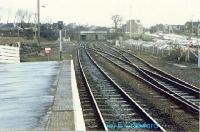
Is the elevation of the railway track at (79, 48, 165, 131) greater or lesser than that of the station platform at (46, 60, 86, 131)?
lesser

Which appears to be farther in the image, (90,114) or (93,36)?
(93,36)

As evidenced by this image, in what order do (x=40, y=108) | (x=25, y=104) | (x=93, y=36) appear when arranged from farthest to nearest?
(x=93, y=36), (x=25, y=104), (x=40, y=108)

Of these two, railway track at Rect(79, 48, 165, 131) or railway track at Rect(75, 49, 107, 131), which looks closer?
railway track at Rect(75, 49, 107, 131)

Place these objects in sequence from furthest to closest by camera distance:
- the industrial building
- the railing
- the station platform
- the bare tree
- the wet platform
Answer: the bare tree < the industrial building < the railing < the wet platform < the station platform

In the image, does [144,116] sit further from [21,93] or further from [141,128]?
[21,93]

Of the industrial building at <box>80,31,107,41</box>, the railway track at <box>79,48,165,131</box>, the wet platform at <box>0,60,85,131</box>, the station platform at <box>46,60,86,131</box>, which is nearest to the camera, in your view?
the station platform at <box>46,60,86,131</box>

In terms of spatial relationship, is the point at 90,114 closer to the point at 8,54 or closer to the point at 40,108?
the point at 40,108

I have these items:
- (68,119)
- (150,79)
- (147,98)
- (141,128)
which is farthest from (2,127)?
(150,79)

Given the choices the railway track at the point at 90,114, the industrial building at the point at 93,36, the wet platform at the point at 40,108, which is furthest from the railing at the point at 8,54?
the industrial building at the point at 93,36

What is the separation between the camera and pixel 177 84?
69.9ft

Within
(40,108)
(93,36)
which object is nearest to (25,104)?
(40,108)

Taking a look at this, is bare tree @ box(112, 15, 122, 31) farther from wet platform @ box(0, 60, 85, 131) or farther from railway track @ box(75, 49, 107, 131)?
wet platform @ box(0, 60, 85, 131)

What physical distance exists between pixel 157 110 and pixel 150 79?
9672 millimetres

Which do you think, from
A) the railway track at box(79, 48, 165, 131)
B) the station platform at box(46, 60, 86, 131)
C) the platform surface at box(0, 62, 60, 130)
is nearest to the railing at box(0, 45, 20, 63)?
the railway track at box(79, 48, 165, 131)
